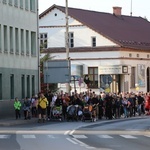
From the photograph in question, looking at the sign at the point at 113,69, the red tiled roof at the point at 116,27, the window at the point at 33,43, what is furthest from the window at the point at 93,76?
the window at the point at 33,43

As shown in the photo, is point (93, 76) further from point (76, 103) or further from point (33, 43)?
point (76, 103)

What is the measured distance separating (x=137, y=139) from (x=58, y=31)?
65.1 m

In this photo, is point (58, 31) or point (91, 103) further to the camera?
point (58, 31)

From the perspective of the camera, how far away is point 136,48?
97.1 metres

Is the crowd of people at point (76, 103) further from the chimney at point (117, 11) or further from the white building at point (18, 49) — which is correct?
the chimney at point (117, 11)

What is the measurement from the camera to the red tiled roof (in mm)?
95375

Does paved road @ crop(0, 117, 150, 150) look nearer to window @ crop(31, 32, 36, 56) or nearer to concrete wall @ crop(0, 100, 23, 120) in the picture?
concrete wall @ crop(0, 100, 23, 120)

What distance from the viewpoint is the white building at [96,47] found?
310 feet

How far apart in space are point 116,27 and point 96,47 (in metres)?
4.39

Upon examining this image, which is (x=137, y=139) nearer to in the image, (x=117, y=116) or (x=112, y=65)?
(x=117, y=116)

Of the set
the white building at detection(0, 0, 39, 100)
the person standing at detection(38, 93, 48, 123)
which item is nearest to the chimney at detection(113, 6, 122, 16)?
the white building at detection(0, 0, 39, 100)

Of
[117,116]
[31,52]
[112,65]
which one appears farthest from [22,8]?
[112,65]

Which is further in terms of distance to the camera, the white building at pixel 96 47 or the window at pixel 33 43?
the white building at pixel 96 47

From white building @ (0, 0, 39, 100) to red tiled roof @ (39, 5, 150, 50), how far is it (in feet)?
95.1
